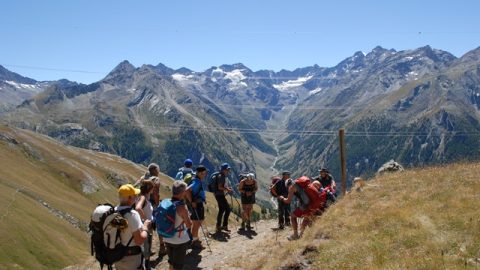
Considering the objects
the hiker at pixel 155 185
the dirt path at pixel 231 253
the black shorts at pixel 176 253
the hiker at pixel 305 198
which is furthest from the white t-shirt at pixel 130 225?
the hiker at pixel 305 198

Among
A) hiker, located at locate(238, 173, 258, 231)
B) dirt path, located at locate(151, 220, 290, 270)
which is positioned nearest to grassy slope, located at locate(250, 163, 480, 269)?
dirt path, located at locate(151, 220, 290, 270)

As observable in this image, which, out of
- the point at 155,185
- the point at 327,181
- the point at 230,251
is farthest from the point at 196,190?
the point at 327,181

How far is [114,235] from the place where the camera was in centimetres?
1142

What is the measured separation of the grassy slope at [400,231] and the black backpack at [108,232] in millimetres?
5765

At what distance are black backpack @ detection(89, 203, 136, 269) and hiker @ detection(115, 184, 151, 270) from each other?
4.4 inches

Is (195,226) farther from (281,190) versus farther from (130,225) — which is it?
(130,225)

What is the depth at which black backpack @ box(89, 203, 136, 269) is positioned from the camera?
11.2 m

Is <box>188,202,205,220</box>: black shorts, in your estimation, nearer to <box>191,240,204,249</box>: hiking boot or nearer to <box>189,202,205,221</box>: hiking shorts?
<box>189,202,205,221</box>: hiking shorts

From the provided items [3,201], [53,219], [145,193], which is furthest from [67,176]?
[145,193]

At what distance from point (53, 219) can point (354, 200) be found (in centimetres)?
8678

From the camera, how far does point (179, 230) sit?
47.0 ft

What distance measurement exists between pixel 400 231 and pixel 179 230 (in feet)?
22.7

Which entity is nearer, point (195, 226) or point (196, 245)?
point (195, 226)

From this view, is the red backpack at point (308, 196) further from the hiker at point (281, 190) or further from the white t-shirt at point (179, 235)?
the white t-shirt at point (179, 235)
